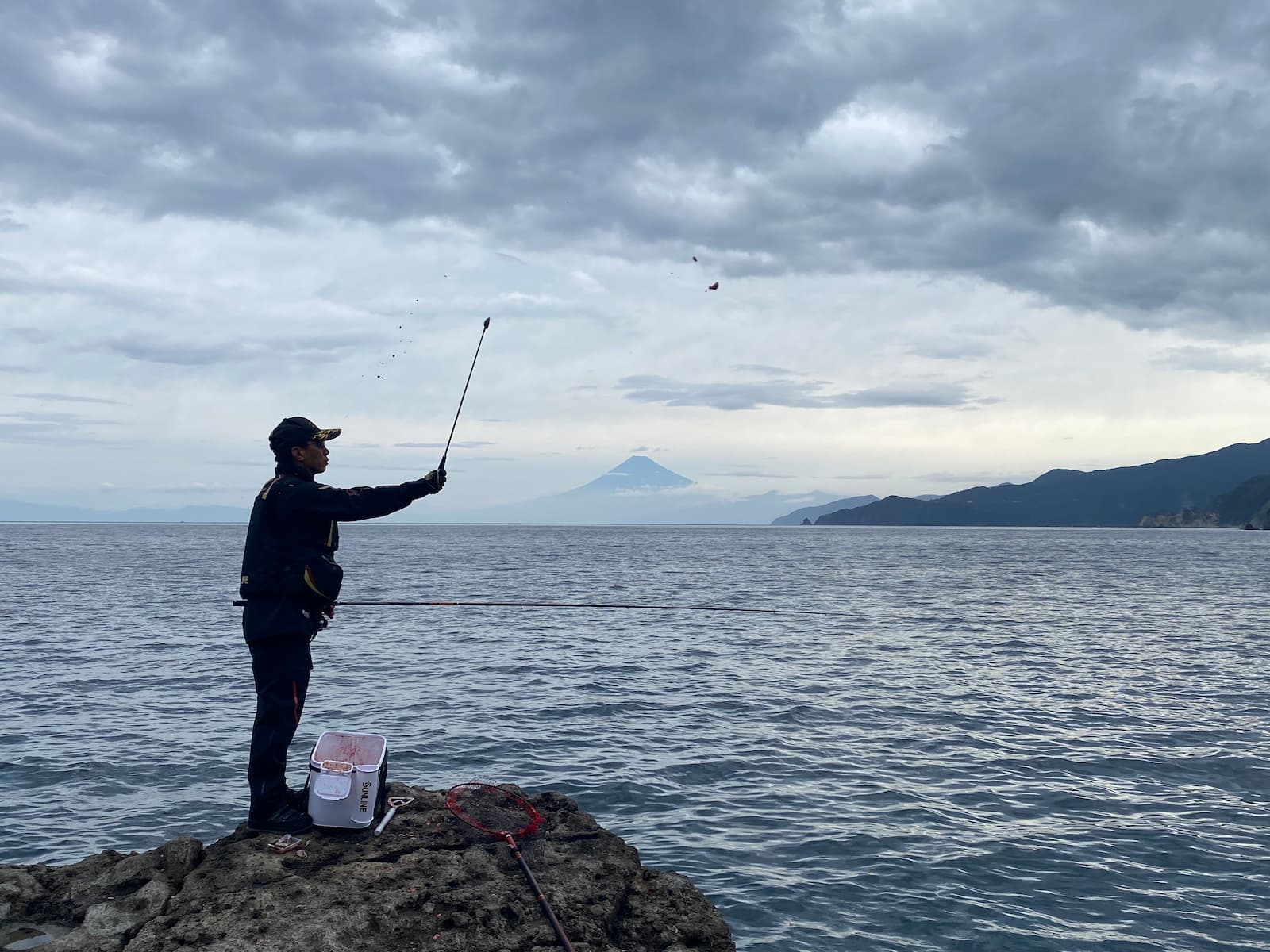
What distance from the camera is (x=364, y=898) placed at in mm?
5703

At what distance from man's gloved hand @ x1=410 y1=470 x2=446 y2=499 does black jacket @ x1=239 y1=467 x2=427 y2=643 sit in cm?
1

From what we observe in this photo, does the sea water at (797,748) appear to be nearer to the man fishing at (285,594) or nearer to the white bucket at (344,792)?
the white bucket at (344,792)

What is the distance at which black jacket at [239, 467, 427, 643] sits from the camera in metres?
6.69

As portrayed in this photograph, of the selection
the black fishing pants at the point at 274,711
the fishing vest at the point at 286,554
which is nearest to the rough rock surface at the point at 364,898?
the black fishing pants at the point at 274,711

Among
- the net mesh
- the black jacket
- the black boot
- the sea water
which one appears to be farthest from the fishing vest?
the sea water

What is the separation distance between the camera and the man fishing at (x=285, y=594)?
22.0 feet

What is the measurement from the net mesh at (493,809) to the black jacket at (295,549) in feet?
6.28

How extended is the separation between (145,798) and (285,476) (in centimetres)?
689

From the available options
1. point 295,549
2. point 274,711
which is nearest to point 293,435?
point 295,549

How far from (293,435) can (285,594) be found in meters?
1.24

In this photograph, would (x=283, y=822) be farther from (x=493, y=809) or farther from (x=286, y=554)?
(x=286, y=554)

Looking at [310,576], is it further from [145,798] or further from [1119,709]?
[1119,709]

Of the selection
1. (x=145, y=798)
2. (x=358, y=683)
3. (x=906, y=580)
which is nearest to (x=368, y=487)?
(x=145, y=798)

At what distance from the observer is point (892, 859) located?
376 inches
